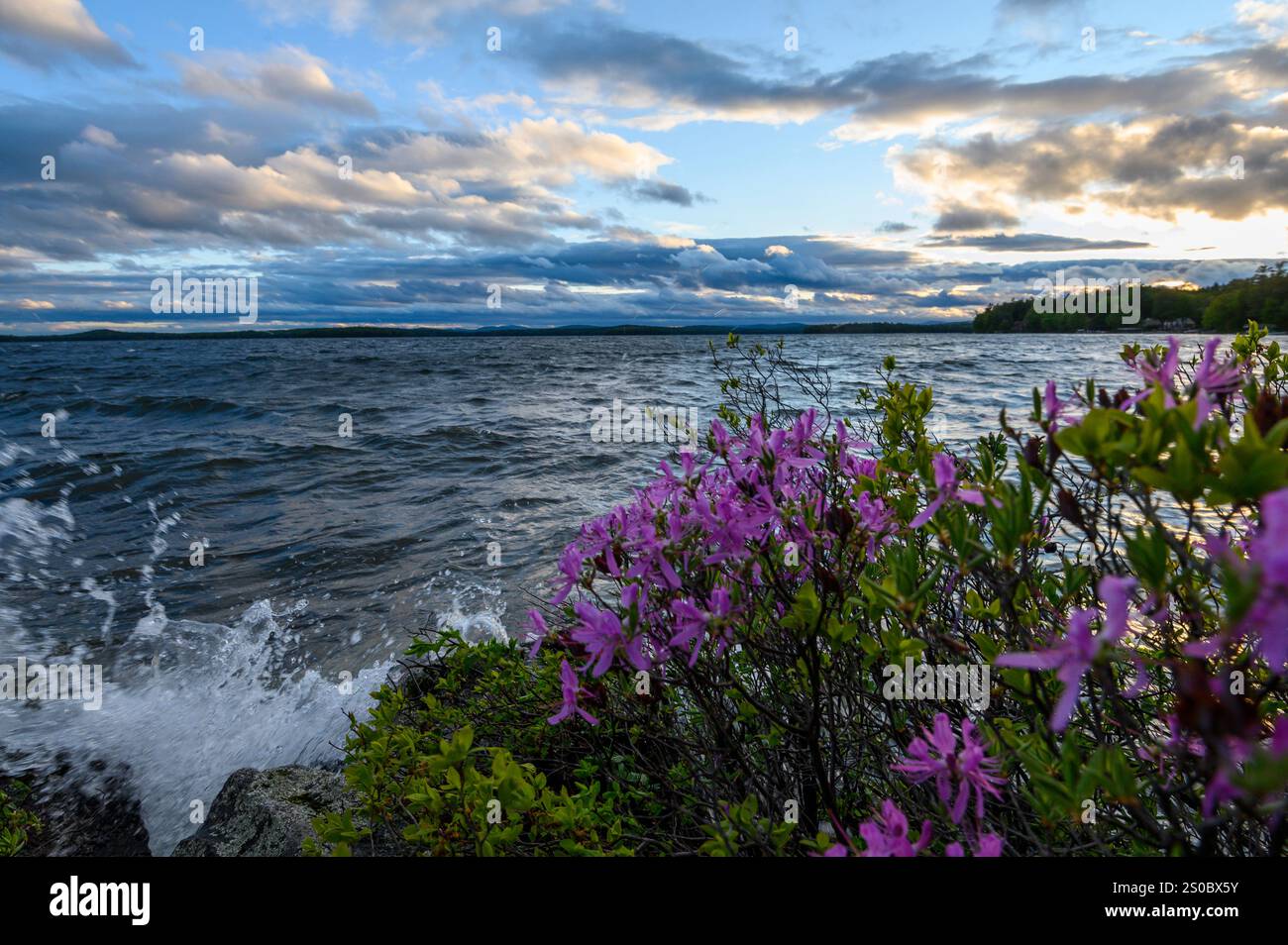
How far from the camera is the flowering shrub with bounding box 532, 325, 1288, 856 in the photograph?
3.09ft

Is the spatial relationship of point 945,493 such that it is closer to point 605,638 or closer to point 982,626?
point 605,638

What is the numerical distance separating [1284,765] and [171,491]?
49.0ft

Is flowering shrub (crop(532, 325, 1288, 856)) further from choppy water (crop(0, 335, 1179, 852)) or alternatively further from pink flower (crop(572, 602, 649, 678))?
choppy water (crop(0, 335, 1179, 852))

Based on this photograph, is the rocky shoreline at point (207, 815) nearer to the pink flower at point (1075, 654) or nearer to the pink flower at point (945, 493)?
the pink flower at point (945, 493)

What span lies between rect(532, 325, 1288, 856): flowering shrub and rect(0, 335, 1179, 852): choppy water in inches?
150

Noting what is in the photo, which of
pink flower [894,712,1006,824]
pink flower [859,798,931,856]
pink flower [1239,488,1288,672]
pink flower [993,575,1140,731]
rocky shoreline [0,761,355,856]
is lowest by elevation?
rocky shoreline [0,761,355,856]

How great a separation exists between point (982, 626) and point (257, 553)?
29.7ft

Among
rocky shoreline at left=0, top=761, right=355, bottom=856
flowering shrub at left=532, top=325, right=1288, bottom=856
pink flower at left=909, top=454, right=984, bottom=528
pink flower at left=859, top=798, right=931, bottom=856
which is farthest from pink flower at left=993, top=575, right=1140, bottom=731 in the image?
rocky shoreline at left=0, top=761, right=355, bottom=856

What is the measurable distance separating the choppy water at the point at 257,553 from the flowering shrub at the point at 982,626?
3.81 m

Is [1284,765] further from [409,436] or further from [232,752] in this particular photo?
[409,436]

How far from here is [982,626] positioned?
3057 mm

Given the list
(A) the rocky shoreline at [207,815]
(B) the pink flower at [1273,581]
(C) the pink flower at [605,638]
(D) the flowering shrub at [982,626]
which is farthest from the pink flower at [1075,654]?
(A) the rocky shoreline at [207,815]
